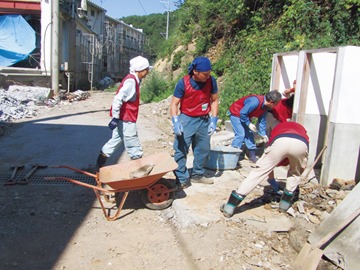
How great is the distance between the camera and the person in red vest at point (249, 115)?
19.4 feet

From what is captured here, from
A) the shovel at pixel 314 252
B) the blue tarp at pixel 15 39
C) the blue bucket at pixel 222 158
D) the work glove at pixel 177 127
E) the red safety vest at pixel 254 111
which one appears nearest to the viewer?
the shovel at pixel 314 252

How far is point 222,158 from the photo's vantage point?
571 cm

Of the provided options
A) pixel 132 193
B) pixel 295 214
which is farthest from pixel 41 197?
A: pixel 295 214

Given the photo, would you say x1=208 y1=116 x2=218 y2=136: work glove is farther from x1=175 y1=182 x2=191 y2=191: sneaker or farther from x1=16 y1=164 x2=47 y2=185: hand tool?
x1=16 y1=164 x2=47 y2=185: hand tool

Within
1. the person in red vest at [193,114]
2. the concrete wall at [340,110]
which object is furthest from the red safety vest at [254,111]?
the person in red vest at [193,114]

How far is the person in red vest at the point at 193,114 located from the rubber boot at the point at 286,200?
1219 mm

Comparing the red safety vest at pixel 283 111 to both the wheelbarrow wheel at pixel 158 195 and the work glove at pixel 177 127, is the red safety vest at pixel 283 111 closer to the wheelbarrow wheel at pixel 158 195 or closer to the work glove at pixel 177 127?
the work glove at pixel 177 127

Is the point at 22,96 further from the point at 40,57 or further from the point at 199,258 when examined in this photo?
the point at 199,258

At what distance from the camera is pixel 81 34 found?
22859mm

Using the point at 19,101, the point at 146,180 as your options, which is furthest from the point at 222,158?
the point at 19,101

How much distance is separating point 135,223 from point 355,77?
3693 millimetres

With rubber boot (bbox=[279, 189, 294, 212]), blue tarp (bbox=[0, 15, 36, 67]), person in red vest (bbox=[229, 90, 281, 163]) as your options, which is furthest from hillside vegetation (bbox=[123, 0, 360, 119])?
blue tarp (bbox=[0, 15, 36, 67])

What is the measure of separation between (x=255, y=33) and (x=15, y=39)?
466 inches

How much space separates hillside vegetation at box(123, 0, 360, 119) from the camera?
9.68 meters
